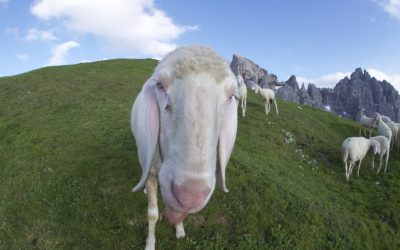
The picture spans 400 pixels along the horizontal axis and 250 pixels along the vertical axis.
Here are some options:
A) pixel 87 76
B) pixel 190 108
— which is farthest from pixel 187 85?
pixel 87 76

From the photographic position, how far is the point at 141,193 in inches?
411

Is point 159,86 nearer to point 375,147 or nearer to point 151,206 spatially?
point 151,206

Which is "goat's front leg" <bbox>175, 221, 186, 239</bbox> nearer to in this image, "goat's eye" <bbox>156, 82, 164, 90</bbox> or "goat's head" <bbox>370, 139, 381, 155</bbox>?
"goat's eye" <bbox>156, 82, 164, 90</bbox>

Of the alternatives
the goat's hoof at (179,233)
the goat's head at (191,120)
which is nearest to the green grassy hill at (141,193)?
the goat's hoof at (179,233)

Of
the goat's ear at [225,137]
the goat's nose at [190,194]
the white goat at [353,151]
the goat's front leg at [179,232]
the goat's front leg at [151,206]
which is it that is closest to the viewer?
the goat's nose at [190,194]

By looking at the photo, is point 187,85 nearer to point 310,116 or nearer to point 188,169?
point 188,169

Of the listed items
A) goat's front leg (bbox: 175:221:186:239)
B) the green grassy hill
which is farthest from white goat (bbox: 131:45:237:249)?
the green grassy hill

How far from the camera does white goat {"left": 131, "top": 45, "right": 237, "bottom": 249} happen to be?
3.67 metres

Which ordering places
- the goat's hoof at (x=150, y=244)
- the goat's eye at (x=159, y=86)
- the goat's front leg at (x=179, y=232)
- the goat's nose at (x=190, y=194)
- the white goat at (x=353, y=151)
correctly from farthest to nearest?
1. the white goat at (x=353, y=151)
2. the goat's front leg at (x=179, y=232)
3. the goat's hoof at (x=150, y=244)
4. the goat's eye at (x=159, y=86)
5. the goat's nose at (x=190, y=194)

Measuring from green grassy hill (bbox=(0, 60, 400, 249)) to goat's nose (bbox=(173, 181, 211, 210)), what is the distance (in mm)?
5471

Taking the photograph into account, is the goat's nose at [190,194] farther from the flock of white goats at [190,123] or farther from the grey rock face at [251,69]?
the grey rock face at [251,69]

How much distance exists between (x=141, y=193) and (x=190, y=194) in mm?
7084

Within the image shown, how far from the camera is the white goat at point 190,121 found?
3.67m

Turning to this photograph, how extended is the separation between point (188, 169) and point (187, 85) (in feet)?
2.79
